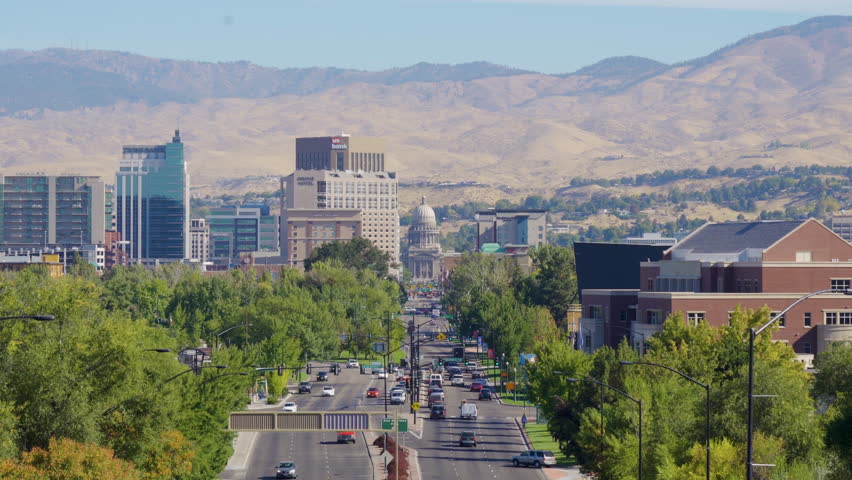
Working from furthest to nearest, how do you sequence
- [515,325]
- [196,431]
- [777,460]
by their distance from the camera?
[515,325] < [196,431] < [777,460]

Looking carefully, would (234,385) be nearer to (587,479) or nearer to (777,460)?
(587,479)

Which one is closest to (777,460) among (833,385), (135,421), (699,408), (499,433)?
(699,408)

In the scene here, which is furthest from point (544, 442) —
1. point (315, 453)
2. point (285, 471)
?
point (285, 471)

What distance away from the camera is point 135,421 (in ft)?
269

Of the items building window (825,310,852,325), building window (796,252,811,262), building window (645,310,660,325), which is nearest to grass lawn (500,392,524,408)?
building window (645,310,660,325)

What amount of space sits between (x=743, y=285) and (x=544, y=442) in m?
29.7

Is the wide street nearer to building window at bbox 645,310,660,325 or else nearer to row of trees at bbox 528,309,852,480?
row of trees at bbox 528,309,852,480

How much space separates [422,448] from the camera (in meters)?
124

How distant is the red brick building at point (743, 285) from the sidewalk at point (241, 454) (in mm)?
32401

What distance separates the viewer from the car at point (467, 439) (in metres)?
125

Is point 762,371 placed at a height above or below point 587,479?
above

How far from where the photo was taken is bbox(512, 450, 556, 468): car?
114 metres

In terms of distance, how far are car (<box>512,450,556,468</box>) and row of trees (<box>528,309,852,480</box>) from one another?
4.86ft

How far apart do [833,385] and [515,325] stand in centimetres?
10628
